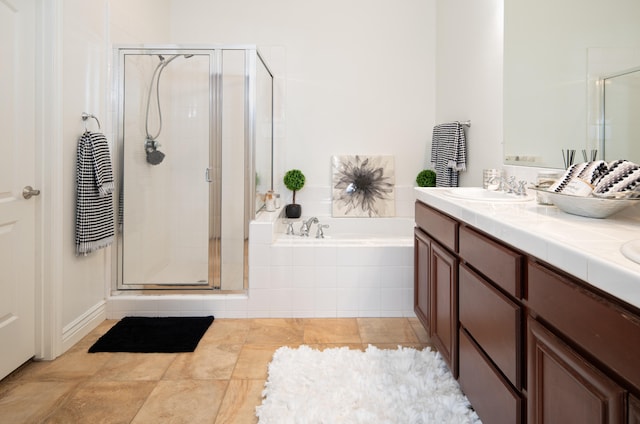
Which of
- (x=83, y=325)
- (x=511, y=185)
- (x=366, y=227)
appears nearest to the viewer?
(x=511, y=185)

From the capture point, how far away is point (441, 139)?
354 centimetres

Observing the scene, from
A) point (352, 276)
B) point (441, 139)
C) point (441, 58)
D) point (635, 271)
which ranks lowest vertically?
point (352, 276)

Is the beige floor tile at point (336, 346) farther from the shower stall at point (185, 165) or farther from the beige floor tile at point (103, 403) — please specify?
the beige floor tile at point (103, 403)

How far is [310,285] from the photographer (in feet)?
9.71

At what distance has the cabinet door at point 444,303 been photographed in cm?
176

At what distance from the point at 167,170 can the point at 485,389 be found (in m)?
2.33

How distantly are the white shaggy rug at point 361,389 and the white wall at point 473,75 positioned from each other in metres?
1.47

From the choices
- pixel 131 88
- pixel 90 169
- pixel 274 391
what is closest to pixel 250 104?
pixel 131 88

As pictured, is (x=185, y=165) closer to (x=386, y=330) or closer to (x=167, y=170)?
(x=167, y=170)

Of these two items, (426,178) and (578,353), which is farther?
(426,178)

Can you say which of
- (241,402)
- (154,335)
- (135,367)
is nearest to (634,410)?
(241,402)

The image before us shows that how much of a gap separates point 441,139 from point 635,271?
2.96 metres

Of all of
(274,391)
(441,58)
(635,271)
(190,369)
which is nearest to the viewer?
(635,271)

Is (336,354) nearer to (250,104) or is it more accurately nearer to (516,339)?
(516,339)
